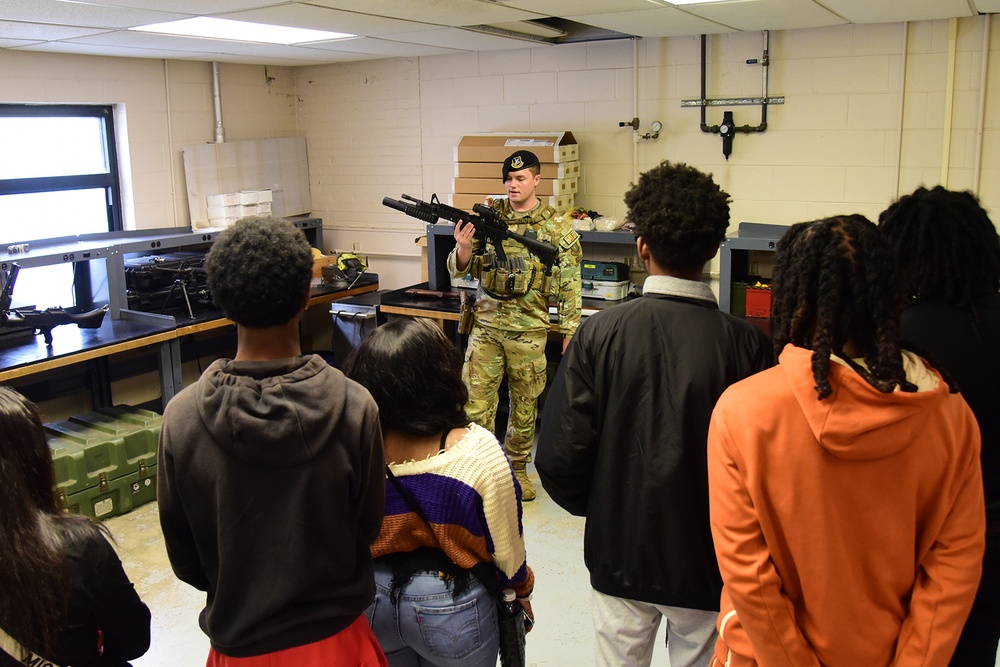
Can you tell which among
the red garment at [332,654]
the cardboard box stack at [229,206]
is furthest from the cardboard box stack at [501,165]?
the red garment at [332,654]

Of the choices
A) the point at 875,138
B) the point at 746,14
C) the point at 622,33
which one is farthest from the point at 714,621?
the point at 622,33

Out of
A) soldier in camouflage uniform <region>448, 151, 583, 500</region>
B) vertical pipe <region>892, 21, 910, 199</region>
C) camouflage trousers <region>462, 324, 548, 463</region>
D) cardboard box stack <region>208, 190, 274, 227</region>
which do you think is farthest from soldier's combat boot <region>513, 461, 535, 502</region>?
cardboard box stack <region>208, 190, 274, 227</region>

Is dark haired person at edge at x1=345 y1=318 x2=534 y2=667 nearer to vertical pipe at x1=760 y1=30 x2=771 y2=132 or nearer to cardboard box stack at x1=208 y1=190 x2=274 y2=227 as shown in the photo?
vertical pipe at x1=760 y1=30 x2=771 y2=132

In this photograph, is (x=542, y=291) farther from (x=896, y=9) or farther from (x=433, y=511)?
(x=433, y=511)

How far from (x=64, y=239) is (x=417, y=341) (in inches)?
166

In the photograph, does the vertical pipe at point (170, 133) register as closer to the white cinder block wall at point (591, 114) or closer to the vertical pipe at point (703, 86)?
the white cinder block wall at point (591, 114)

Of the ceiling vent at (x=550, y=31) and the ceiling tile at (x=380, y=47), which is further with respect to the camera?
the ceiling tile at (x=380, y=47)

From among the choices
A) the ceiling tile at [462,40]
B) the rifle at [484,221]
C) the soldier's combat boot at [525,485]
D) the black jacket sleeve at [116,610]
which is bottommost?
the soldier's combat boot at [525,485]

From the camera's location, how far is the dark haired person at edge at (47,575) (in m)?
1.39

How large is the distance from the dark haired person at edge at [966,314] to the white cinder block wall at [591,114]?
2928 mm

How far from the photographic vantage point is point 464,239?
4.25 meters

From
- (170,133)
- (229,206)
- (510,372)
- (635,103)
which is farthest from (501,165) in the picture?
(170,133)

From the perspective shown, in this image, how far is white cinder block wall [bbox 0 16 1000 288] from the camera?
14.7 feet

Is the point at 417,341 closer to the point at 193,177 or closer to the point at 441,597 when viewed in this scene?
the point at 441,597
